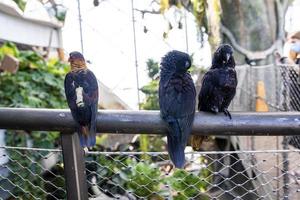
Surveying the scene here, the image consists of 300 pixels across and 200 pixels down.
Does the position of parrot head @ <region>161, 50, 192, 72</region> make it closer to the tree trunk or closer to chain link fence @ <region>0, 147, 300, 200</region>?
chain link fence @ <region>0, 147, 300, 200</region>

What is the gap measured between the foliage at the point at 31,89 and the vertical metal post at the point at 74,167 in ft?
6.63

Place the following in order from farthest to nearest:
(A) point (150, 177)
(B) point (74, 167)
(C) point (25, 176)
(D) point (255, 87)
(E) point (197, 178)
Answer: (D) point (255, 87) → (A) point (150, 177) → (C) point (25, 176) → (E) point (197, 178) → (B) point (74, 167)

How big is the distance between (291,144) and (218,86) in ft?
5.71

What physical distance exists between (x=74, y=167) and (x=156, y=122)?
0.24 metres

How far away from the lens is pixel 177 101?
978 millimetres

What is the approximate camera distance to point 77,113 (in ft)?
3.20

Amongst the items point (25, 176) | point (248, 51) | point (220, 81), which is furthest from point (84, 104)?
point (248, 51)

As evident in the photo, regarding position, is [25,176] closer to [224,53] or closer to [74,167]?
[74,167]

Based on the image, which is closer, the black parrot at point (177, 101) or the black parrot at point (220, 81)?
the black parrot at point (177, 101)

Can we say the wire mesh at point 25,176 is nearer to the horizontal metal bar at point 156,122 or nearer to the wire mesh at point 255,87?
the horizontal metal bar at point 156,122

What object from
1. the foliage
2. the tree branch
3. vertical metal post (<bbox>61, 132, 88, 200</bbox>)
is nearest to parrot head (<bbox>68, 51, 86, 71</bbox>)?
vertical metal post (<bbox>61, 132, 88, 200</bbox>)

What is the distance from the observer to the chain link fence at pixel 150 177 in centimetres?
121

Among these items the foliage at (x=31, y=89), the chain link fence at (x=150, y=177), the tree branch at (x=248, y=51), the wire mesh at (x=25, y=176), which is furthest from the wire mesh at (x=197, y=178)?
the tree branch at (x=248, y=51)

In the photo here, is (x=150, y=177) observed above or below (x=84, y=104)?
below
